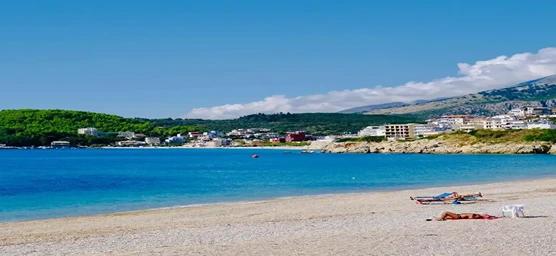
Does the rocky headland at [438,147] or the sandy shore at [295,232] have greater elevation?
the sandy shore at [295,232]

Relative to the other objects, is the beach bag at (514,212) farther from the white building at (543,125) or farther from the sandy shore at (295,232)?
the white building at (543,125)

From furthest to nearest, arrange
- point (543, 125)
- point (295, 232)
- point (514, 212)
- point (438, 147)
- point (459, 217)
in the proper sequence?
point (543, 125), point (438, 147), point (514, 212), point (459, 217), point (295, 232)

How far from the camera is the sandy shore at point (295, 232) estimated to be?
53.4 ft

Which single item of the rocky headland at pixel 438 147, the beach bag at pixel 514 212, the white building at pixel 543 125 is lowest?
the rocky headland at pixel 438 147

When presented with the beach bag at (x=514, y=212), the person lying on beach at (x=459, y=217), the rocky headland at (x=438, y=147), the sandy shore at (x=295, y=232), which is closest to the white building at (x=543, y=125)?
the rocky headland at (x=438, y=147)

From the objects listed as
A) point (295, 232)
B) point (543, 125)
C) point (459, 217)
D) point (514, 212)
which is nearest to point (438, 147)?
point (543, 125)

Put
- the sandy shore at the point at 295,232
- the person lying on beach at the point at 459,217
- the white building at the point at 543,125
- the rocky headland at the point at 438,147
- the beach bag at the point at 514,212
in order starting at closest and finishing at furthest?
the sandy shore at the point at 295,232 → the person lying on beach at the point at 459,217 → the beach bag at the point at 514,212 → the rocky headland at the point at 438,147 → the white building at the point at 543,125

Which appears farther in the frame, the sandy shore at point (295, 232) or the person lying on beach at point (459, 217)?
the person lying on beach at point (459, 217)

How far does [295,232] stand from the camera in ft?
65.6

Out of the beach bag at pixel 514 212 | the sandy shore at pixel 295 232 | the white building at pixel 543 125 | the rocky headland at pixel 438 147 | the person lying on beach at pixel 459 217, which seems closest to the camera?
the sandy shore at pixel 295 232

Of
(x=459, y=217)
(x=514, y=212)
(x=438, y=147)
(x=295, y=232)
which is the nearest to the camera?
(x=295, y=232)

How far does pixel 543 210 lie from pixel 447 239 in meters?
8.73

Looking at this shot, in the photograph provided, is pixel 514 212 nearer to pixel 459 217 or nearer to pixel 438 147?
pixel 459 217

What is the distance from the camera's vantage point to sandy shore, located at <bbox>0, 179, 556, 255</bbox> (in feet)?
53.4
